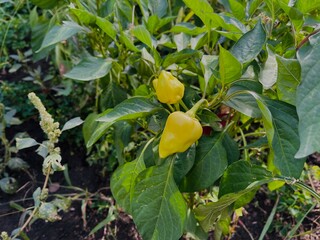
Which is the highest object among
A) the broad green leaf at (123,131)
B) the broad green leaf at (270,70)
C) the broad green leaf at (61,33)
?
the broad green leaf at (270,70)

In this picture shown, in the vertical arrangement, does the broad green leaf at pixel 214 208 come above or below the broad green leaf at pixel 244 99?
below

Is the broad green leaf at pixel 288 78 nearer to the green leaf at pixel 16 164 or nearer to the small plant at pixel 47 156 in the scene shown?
the small plant at pixel 47 156

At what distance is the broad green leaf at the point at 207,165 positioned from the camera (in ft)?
2.96

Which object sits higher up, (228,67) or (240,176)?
(228,67)

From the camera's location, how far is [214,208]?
944 millimetres

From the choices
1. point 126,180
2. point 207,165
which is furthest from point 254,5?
point 126,180

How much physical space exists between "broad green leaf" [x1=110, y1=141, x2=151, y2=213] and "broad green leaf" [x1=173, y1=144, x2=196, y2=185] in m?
0.08

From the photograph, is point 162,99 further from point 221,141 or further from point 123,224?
point 123,224

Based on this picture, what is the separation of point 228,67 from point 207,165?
0.23 metres

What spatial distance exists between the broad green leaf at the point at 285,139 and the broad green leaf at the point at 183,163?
0.17 meters

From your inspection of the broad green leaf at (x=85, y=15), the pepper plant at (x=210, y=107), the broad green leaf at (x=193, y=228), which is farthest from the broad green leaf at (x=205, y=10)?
the broad green leaf at (x=193, y=228)

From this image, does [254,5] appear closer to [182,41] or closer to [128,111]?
[182,41]

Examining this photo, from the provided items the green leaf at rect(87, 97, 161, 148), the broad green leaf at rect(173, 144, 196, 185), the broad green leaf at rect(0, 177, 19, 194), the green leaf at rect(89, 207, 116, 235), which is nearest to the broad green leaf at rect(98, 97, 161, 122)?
the green leaf at rect(87, 97, 161, 148)

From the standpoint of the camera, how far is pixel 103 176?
149cm
